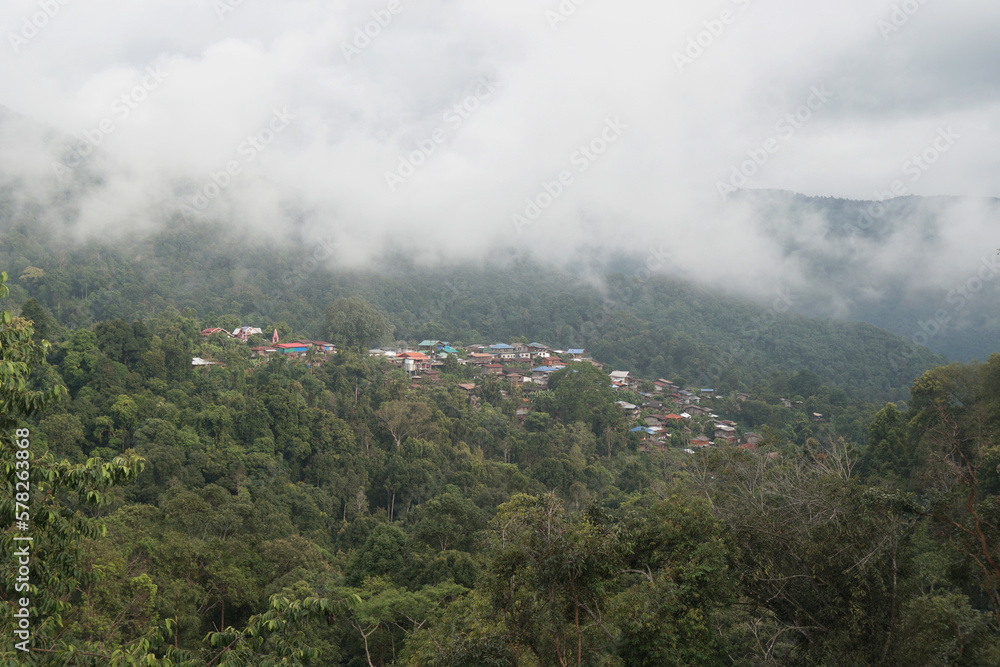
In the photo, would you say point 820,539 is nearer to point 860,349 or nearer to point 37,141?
point 860,349

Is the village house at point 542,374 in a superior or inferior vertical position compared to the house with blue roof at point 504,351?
inferior

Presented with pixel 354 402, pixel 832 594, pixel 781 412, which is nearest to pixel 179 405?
pixel 354 402

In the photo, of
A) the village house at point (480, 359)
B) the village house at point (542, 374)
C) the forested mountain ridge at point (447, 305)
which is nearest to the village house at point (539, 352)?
the village house at point (542, 374)

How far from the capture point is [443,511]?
54.2 ft

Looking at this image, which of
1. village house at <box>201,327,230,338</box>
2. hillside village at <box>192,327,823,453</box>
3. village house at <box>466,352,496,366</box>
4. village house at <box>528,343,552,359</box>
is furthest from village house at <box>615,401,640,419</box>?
village house at <box>201,327,230,338</box>

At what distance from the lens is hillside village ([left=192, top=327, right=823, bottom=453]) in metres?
33.1

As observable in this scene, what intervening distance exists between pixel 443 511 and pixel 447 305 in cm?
5592

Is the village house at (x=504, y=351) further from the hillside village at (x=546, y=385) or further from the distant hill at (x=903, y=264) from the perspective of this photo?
the distant hill at (x=903, y=264)

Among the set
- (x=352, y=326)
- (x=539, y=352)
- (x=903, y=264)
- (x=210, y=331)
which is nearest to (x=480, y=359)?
(x=539, y=352)

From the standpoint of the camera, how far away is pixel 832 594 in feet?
23.2

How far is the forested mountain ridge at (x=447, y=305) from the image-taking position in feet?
150

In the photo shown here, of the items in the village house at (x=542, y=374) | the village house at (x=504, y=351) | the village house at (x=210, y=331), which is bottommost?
the village house at (x=542, y=374)

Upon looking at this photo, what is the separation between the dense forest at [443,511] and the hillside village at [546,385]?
791 mm

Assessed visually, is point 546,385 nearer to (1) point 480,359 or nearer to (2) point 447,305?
(1) point 480,359
